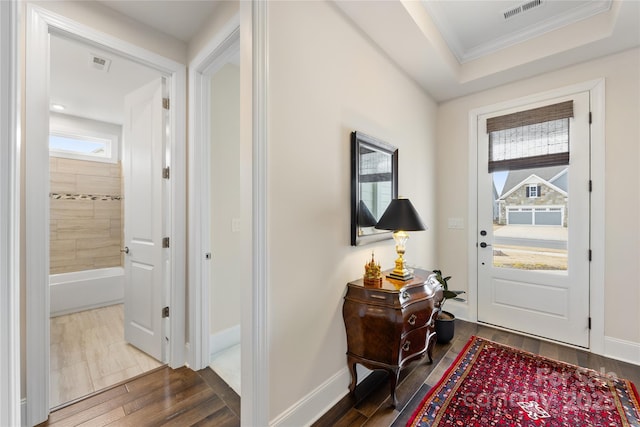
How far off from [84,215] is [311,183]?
13.6 ft

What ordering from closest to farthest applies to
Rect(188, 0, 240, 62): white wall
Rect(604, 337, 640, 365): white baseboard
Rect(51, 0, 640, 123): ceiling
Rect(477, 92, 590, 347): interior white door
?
1. Rect(188, 0, 240, 62): white wall
2. Rect(51, 0, 640, 123): ceiling
3. Rect(604, 337, 640, 365): white baseboard
4. Rect(477, 92, 590, 347): interior white door

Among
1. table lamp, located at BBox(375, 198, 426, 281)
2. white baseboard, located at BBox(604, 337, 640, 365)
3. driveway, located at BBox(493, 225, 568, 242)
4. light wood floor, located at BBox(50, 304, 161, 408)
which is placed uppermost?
table lamp, located at BBox(375, 198, 426, 281)

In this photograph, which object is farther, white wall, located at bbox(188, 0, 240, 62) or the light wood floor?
the light wood floor

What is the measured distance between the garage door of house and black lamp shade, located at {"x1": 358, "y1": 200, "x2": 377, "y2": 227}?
173 cm

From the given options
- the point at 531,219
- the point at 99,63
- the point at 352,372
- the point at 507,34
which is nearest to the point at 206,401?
the point at 352,372

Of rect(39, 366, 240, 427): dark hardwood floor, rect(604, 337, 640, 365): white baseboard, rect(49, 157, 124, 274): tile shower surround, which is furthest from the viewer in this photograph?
rect(49, 157, 124, 274): tile shower surround

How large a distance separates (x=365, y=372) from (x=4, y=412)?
1922 millimetres

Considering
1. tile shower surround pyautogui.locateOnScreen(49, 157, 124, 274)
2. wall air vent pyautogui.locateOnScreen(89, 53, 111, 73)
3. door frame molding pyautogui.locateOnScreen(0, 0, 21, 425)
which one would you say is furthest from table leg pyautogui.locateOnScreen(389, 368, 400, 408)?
tile shower surround pyautogui.locateOnScreen(49, 157, 124, 274)

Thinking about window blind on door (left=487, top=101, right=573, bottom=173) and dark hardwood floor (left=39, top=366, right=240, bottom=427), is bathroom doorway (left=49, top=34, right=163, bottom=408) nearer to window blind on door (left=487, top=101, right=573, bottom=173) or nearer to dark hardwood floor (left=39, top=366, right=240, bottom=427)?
dark hardwood floor (left=39, top=366, right=240, bottom=427)

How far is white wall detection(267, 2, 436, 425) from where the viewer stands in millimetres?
1439

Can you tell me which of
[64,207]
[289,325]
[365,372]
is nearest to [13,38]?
[289,325]

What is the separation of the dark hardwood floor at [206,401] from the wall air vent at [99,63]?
2.81 metres

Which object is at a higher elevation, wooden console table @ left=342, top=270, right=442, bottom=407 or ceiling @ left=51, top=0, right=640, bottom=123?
ceiling @ left=51, top=0, right=640, bottom=123

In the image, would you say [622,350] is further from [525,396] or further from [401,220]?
[401,220]
